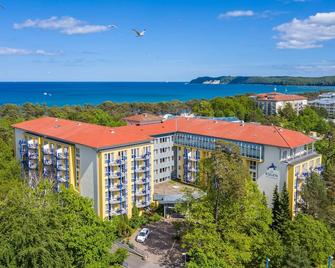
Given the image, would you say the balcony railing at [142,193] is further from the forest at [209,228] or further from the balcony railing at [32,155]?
the balcony railing at [32,155]

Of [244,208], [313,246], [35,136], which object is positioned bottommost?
[313,246]

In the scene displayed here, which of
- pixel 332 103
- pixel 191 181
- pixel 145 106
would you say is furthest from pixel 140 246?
pixel 332 103

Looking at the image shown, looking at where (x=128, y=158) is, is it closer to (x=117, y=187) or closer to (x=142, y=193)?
(x=117, y=187)

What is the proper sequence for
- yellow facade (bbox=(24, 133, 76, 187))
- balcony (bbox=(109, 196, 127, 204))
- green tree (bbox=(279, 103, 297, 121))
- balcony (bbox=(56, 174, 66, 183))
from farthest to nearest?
green tree (bbox=(279, 103, 297, 121)) → balcony (bbox=(56, 174, 66, 183)) → yellow facade (bbox=(24, 133, 76, 187)) → balcony (bbox=(109, 196, 127, 204))

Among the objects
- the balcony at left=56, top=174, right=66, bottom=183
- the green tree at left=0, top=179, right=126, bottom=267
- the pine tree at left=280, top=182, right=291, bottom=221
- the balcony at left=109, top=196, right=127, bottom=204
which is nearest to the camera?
the green tree at left=0, top=179, right=126, bottom=267

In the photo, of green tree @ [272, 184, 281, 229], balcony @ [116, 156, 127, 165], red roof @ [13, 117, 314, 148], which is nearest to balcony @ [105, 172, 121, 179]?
balcony @ [116, 156, 127, 165]

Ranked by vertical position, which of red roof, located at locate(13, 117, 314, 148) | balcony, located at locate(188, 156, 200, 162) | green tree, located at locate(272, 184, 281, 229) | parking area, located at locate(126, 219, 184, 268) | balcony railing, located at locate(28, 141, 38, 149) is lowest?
parking area, located at locate(126, 219, 184, 268)

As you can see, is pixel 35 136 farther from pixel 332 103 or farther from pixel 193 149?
pixel 332 103

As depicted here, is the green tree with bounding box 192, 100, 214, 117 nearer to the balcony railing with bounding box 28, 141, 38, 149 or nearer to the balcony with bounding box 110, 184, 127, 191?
the balcony railing with bounding box 28, 141, 38, 149
